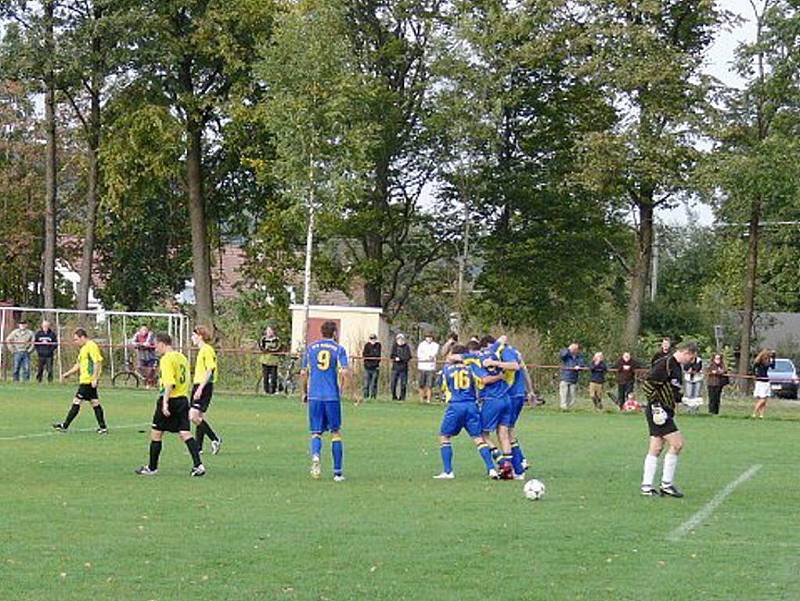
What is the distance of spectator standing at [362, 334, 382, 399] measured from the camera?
3978cm

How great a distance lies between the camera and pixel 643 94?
49594 millimetres

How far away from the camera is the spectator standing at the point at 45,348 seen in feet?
134

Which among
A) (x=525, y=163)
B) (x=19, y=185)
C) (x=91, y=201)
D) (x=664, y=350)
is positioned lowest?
(x=664, y=350)

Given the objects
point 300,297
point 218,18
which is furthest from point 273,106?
point 300,297

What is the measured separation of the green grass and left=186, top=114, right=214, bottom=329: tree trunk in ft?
94.2

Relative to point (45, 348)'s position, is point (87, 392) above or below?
below

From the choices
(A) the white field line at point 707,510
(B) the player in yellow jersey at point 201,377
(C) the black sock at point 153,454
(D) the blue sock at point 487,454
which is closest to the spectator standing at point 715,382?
(A) the white field line at point 707,510

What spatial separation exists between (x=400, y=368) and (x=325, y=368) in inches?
876

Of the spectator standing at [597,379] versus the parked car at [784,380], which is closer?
the spectator standing at [597,379]

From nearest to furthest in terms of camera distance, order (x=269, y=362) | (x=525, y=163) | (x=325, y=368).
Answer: (x=325, y=368) → (x=269, y=362) → (x=525, y=163)

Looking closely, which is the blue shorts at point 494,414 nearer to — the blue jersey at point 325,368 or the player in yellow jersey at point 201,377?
the blue jersey at point 325,368

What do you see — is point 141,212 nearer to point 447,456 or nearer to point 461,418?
point 447,456

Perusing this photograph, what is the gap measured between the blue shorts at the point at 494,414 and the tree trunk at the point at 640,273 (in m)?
32.5

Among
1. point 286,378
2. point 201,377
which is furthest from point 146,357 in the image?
point 201,377
